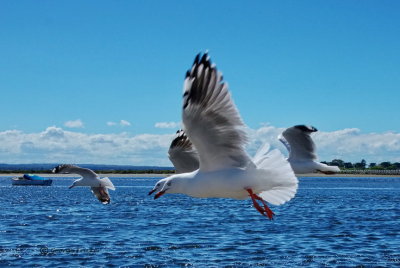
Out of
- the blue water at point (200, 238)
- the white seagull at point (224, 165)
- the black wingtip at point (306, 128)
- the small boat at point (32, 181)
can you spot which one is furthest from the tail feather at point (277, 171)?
the small boat at point (32, 181)

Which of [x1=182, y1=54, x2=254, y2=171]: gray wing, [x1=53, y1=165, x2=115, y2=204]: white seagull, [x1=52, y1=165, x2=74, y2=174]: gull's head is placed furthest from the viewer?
[x1=53, y1=165, x2=115, y2=204]: white seagull

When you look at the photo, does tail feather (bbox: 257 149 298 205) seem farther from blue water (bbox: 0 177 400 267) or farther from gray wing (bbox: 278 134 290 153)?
blue water (bbox: 0 177 400 267)

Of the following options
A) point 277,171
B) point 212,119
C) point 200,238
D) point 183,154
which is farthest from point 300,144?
point 200,238

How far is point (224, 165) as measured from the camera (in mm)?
9734

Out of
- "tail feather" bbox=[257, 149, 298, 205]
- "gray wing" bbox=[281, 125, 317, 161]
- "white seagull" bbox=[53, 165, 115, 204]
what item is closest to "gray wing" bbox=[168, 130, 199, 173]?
"tail feather" bbox=[257, 149, 298, 205]

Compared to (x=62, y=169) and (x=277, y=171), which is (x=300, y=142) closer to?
(x=62, y=169)

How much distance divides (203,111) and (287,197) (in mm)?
2341

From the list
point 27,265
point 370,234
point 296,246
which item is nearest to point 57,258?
point 27,265

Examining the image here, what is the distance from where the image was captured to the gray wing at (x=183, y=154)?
13.7 metres

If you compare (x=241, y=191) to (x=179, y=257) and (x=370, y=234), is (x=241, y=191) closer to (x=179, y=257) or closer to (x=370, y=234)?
(x=179, y=257)

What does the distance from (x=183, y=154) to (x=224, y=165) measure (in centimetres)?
408

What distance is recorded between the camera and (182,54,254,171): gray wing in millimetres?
8305

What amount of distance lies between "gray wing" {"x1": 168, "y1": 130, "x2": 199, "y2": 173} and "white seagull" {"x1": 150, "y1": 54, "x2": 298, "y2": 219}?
12.1 ft

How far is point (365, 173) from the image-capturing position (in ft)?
570
